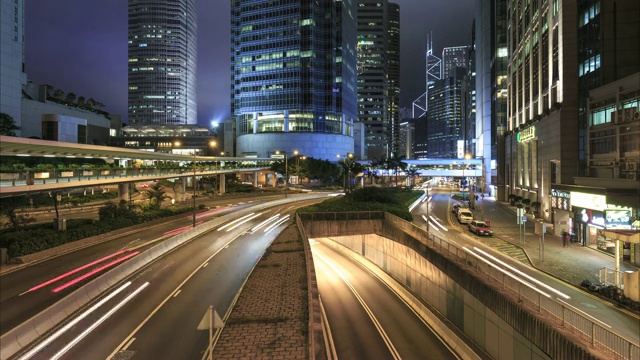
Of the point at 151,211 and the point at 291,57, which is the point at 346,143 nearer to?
the point at 291,57

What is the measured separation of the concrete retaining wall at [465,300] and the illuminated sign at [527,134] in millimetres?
30096

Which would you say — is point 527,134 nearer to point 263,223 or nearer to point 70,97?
point 263,223

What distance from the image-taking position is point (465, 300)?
20.4 m

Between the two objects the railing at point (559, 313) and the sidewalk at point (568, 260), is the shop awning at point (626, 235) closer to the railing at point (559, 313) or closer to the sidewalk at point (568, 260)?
the sidewalk at point (568, 260)

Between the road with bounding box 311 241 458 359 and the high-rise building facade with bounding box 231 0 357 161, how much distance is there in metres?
101

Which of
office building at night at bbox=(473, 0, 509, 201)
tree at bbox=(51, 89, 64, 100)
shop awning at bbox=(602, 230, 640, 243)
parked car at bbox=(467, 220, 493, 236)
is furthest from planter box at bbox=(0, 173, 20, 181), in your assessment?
tree at bbox=(51, 89, 64, 100)

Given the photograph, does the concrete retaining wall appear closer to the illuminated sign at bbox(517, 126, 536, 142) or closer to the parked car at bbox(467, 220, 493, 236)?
the parked car at bbox(467, 220, 493, 236)

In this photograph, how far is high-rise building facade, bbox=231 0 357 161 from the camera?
13000 cm

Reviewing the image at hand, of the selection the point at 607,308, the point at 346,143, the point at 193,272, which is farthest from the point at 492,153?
the point at 193,272

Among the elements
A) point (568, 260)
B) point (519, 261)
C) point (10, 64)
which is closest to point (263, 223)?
point (519, 261)

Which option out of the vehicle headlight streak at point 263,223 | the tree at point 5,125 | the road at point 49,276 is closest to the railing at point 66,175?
the road at point 49,276

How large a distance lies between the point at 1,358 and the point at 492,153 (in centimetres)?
9980

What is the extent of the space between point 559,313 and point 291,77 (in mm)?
125140

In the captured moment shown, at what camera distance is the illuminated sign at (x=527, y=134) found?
168ft
